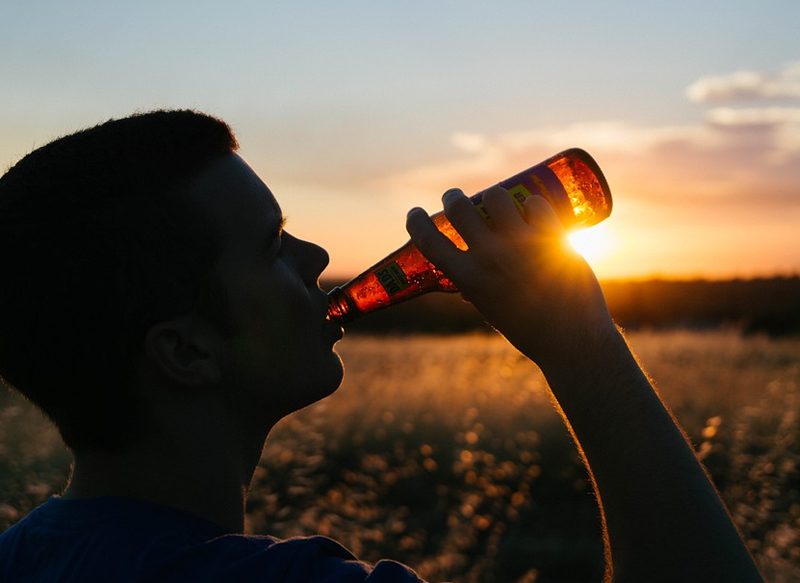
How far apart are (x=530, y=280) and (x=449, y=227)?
1.12 meters

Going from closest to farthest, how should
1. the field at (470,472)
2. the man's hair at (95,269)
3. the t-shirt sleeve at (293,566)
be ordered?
1. the t-shirt sleeve at (293,566)
2. the man's hair at (95,269)
3. the field at (470,472)

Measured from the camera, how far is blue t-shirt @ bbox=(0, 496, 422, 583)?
1.12 m

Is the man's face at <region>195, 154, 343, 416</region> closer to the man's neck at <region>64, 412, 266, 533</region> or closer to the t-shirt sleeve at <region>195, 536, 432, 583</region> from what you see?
the man's neck at <region>64, 412, 266, 533</region>

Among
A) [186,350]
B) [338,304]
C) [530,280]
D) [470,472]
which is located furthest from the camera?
[470,472]

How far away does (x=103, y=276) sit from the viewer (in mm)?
1343

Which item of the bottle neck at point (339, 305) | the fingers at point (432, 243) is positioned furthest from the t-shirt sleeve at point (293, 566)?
the bottle neck at point (339, 305)

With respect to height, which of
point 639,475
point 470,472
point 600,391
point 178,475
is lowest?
point 470,472

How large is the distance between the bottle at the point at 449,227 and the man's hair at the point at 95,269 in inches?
28.4

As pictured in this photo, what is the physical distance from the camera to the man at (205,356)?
115cm

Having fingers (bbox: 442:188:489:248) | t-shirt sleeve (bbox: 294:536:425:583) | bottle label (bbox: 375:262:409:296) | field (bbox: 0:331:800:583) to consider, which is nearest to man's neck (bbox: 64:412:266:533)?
t-shirt sleeve (bbox: 294:536:425:583)

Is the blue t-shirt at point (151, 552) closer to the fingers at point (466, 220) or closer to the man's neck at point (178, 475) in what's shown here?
the man's neck at point (178, 475)

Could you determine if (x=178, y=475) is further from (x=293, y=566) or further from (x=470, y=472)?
(x=470, y=472)

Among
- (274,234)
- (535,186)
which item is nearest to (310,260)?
(274,234)

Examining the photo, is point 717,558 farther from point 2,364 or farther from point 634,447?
point 2,364
